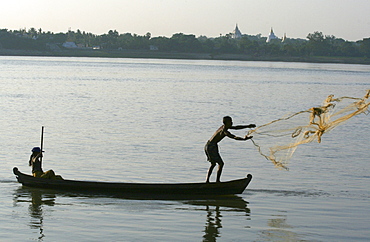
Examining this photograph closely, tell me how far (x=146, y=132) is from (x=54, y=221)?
13838 millimetres

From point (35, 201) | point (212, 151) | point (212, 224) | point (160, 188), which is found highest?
point (212, 151)

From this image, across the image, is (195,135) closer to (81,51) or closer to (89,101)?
(89,101)

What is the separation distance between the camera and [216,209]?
1359cm

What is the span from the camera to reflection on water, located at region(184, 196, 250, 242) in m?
12.0

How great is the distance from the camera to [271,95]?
5278cm

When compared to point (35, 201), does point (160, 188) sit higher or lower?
higher

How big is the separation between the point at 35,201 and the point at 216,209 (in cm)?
397

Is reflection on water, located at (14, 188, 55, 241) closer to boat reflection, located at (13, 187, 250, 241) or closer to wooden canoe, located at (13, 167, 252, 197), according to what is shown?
boat reflection, located at (13, 187, 250, 241)

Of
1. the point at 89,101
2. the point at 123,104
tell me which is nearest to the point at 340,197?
the point at 123,104

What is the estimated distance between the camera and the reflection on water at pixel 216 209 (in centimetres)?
1195

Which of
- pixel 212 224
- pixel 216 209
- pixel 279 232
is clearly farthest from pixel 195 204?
pixel 279 232

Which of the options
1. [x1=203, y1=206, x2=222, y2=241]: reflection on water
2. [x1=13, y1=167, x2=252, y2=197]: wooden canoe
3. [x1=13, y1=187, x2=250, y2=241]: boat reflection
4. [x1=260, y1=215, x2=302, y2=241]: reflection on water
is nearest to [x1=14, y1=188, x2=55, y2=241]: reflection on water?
[x1=13, y1=187, x2=250, y2=241]: boat reflection

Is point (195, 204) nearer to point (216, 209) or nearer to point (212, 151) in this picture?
point (216, 209)

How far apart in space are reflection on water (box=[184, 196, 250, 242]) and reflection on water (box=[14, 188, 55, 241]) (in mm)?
3092
